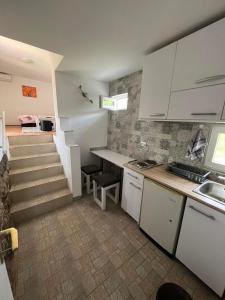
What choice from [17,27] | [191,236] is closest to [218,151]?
[191,236]

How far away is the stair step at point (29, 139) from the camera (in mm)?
2623

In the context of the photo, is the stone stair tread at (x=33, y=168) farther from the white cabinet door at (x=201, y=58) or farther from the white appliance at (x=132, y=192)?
the white cabinet door at (x=201, y=58)

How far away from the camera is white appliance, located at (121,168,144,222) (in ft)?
5.91

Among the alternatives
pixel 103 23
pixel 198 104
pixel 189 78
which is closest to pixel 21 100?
pixel 103 23

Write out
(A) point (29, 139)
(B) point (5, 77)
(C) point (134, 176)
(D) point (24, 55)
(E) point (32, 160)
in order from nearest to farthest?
(C) point (134, 176) < (D) point (24, 55) < (E) point (32, 160) < (A) point (29, 139) < (B) point (5, 77)

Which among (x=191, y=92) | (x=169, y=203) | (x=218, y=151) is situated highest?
(x=191, y=92)

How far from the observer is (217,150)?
1532mm

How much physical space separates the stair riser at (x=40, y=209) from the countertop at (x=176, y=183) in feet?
4.50

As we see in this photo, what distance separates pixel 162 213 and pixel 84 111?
2343mm

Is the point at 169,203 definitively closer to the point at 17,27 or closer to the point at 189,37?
the point at 189,37

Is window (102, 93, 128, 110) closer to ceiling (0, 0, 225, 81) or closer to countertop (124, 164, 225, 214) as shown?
ceiling (0, 0, 225, 81)

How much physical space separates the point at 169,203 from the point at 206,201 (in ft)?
1.20

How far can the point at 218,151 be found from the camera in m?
1.53

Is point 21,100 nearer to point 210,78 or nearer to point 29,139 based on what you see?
point 29,139
